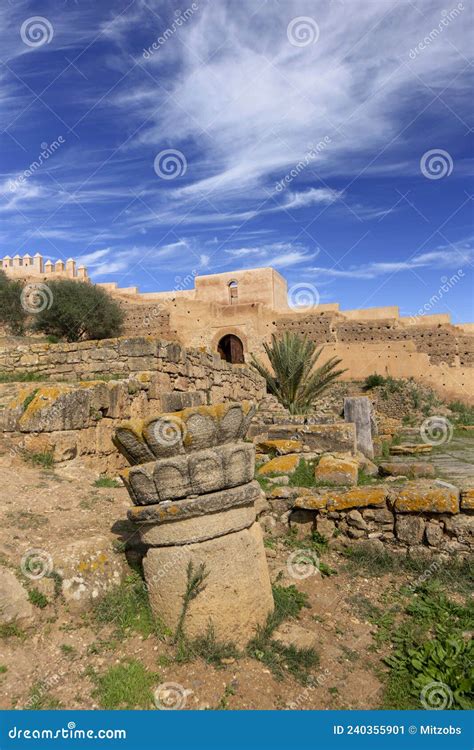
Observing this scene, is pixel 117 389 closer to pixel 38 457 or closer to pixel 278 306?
pixel 38 457

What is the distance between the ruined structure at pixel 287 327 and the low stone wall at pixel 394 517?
66.2ft

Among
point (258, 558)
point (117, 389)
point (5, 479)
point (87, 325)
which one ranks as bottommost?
point (258, 558)

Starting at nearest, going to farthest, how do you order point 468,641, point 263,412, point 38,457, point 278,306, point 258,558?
point 468,641 → point 258,558 → point 38,457 → point 263,412 → point 278,306

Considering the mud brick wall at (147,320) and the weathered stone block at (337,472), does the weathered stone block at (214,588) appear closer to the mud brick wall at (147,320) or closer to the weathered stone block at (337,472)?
the weathered stone block at (337,472)

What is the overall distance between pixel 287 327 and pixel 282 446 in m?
21.1

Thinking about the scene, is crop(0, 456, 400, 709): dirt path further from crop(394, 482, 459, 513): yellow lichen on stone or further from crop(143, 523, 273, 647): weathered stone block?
crop(394, 482, 459, 513): yellow lichen on stone

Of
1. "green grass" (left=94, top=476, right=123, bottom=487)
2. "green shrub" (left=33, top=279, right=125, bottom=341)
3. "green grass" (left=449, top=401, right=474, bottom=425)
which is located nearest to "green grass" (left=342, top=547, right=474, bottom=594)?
"green grass" (left=94, top=476, right=123, bottom=487)

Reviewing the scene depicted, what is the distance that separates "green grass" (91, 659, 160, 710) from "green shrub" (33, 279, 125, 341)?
2270cm

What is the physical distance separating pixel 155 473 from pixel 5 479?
2.16 m

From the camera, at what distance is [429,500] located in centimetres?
Answer: 374

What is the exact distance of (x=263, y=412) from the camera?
9.84 metres

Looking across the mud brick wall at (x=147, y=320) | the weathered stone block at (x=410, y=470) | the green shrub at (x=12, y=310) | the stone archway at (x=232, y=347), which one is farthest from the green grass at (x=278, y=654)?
the mud brick wall at (x=147, y=320)

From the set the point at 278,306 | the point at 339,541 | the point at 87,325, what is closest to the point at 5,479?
the point at 339,541

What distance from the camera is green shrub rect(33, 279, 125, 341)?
935 inches
